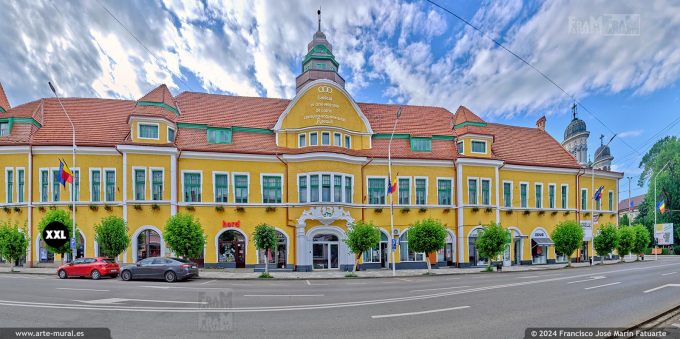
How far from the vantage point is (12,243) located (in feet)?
80.1

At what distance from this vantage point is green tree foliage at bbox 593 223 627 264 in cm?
3450

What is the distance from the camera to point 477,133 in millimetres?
Result: 31672

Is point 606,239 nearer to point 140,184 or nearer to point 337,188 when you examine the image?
point 337,188

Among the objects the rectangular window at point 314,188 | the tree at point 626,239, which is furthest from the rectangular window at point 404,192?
the tree at point 626,239

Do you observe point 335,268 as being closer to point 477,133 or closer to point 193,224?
point 193,224

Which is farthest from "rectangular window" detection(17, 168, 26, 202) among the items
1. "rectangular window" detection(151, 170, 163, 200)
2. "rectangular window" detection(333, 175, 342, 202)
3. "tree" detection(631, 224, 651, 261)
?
"tree" detection(631, 224, 651, 261)

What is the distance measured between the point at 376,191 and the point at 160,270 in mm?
17590

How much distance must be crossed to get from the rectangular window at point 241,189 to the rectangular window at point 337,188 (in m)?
7.41

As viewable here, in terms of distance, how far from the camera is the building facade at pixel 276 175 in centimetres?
2708

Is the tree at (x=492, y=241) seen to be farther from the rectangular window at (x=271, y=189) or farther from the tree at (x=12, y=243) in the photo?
the tree at (x=12, y=243)

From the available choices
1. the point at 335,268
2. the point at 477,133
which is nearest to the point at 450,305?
the point at 335,268

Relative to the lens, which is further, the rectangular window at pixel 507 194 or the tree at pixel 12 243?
the rectangular window at pixel 507 194

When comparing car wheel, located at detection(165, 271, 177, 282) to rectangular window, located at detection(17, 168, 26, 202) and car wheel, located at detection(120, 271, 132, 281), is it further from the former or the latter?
rectangular window, located at detection(17, 168, 26, 202)

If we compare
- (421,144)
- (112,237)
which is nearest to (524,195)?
(421,144)
